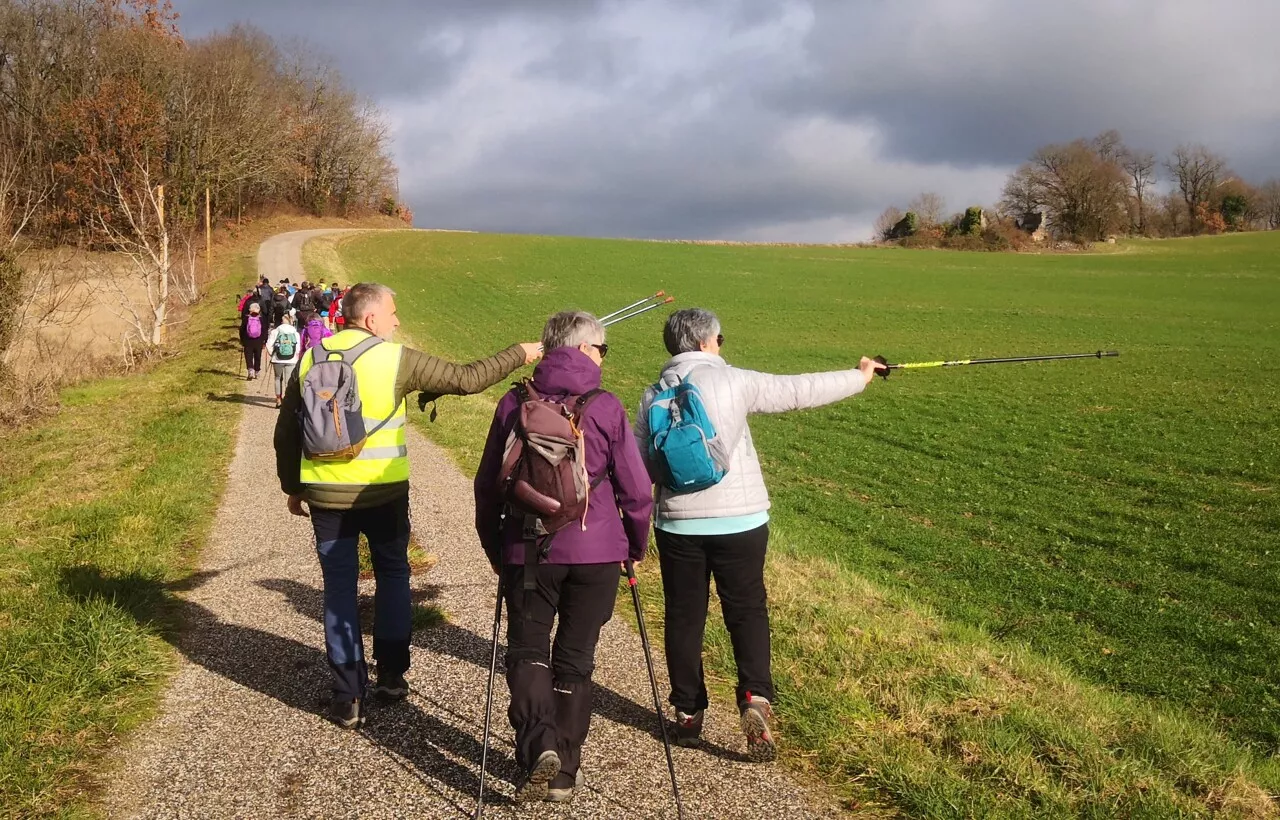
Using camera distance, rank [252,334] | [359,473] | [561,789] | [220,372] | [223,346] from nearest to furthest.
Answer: [561,789], [359,473], [252,334], [220,372], [223,346]

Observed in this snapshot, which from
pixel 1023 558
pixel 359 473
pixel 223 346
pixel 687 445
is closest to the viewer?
pixel 687 445

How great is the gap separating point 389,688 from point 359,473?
1.17m

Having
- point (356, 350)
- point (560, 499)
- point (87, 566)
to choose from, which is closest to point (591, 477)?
point (560, 499)

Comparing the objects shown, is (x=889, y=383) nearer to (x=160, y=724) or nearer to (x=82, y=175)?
(x=160, y=724)

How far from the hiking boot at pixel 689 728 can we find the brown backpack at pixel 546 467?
1.31m

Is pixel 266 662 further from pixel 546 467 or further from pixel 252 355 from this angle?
pixel 252 355

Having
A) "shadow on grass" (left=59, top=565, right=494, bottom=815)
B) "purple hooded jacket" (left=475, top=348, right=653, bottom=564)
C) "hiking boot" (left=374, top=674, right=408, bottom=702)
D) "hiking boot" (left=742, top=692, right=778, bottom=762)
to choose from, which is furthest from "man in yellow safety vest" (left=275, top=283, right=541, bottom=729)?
"hiking boot" (left=742, top=692, right=778, bottom=762)

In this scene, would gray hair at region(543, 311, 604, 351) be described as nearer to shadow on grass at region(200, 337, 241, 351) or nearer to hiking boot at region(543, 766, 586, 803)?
hiking boot at region(543, 766, 586, 803)

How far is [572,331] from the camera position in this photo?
3756 millimetres

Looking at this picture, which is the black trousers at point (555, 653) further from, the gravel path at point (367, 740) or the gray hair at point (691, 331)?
the gray hair at point (691, 331)

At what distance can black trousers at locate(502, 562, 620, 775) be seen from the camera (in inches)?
142

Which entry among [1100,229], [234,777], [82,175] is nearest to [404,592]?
[234,777]

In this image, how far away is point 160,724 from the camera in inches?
167

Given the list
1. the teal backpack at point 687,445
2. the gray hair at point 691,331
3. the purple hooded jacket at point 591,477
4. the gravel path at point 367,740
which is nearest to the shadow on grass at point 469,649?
the gravel path at point 367,740
